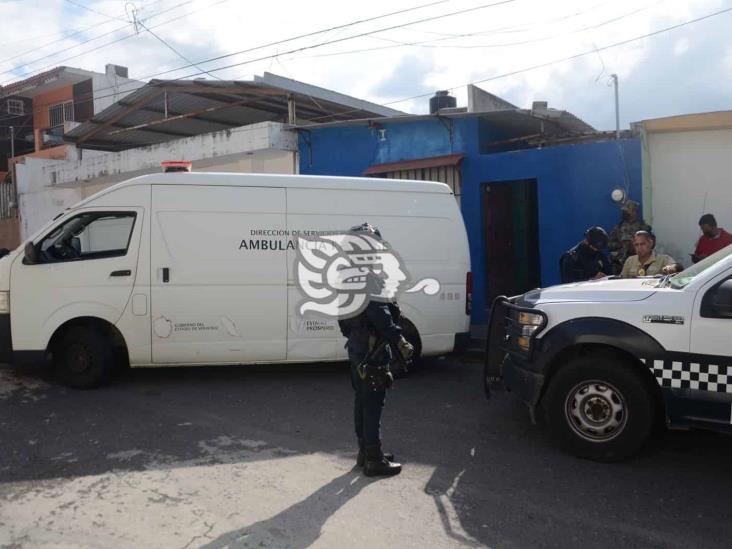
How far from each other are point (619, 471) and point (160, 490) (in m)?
3.04

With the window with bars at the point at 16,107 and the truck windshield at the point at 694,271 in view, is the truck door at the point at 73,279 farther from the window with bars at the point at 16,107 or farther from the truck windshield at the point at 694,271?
the window with bars at the point at 16,107

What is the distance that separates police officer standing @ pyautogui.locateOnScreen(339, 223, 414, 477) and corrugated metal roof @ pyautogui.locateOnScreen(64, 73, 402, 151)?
364 inches

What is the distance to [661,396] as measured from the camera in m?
4.34

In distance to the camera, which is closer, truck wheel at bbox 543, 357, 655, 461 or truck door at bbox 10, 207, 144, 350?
truck wheel at bbox 543, 357, 655, 461

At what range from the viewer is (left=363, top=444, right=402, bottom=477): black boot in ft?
14.0

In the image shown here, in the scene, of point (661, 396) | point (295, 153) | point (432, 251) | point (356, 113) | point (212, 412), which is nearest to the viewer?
point (661, 396)

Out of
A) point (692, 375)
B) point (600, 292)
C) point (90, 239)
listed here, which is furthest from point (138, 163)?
point (692, 375)

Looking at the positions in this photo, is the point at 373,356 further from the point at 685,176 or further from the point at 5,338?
the point at 685,176

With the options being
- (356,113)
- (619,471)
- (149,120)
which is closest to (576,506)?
(619,471)

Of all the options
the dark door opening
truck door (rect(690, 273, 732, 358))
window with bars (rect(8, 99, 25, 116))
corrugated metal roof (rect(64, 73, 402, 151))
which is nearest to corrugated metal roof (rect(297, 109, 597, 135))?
the dark door opening

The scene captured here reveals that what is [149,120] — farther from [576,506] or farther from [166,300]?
[576,506]

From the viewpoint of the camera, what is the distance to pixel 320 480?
13.9 feet

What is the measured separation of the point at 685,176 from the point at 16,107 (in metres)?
25.8

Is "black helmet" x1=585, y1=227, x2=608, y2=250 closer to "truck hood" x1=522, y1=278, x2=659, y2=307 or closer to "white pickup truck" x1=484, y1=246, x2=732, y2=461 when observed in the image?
"truck hood" x1=522, y1=278, x2=659, y2=307
